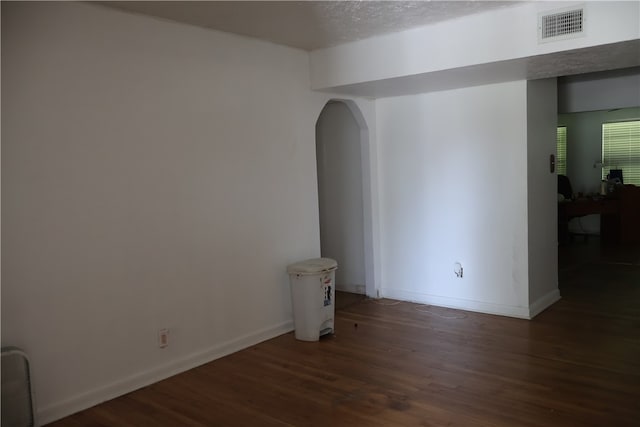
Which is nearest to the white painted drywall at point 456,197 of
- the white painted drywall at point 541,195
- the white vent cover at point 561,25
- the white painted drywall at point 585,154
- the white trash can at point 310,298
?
the white painted drywall at point 541,195

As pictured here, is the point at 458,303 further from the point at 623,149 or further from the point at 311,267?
the point at 623,149

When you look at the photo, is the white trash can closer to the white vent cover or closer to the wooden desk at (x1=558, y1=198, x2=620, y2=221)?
the white vent cover

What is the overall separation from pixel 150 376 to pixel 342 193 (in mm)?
3005

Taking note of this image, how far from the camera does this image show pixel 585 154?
9.56m

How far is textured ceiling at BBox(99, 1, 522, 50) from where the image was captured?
330 centimetres

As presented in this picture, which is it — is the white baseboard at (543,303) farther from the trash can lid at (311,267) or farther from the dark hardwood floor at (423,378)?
the trash can lid at (311,267)

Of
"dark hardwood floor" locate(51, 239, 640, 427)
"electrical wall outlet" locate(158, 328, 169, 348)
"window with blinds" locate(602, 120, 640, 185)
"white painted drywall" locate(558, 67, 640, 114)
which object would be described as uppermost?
"white painted drywall" locate(558, 67, 640, 114)

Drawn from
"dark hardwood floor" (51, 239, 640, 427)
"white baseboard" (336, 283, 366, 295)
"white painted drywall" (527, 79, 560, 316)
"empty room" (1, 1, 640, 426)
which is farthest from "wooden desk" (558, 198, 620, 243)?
"white baseboard" (336, 283, 366, 295)

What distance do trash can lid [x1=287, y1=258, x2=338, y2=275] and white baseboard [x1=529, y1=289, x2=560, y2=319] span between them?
1815 millimetres

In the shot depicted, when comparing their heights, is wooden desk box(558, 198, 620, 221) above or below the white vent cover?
below

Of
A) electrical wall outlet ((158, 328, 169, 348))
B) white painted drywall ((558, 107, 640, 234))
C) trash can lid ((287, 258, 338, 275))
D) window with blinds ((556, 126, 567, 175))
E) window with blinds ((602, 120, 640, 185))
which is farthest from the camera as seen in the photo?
window with blinds ((556, 126, 567, 175))

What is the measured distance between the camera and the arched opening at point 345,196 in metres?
5.58

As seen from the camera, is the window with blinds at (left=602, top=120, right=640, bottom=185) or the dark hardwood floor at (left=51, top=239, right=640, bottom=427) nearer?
the dark hardwood floor at (left=51, top=239, right=640, bottom=427)

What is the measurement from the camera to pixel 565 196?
8.82m
